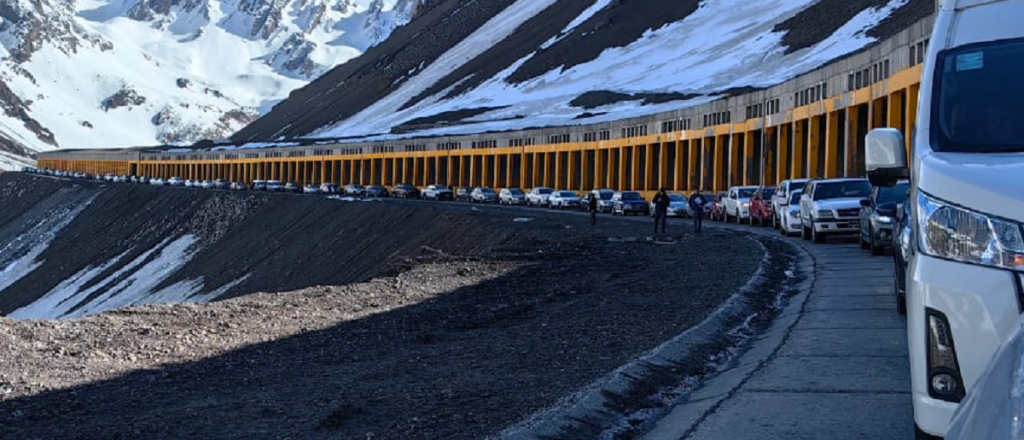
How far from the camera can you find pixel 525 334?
14570 millimetres

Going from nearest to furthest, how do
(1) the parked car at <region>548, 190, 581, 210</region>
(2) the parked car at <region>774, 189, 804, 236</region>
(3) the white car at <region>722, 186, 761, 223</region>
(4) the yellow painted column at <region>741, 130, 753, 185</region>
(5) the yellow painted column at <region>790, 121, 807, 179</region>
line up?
(2) the parked car at <region>774, 189, 804, 236</region> < (3) the white car at <region>722, 186, 761, 223</region> < (5) the yellow painted column at <region>790, 121, 807, 179</region> < (4) the yellow painted column at <region>741, 130, 753, 185</region> < (1) the parked car at <region>548, 190, 581, 210</region>

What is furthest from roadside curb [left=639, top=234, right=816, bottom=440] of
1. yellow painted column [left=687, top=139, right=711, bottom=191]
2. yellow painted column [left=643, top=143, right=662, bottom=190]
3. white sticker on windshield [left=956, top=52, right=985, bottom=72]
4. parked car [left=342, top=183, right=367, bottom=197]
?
parked car [left=342, top=183, right=367, bottom=197]

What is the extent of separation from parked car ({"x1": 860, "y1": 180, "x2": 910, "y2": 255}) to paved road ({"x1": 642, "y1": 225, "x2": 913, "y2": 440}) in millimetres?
8148

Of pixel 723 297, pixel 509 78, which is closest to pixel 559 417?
pixel 723 297

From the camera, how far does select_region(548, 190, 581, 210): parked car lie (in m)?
73.2

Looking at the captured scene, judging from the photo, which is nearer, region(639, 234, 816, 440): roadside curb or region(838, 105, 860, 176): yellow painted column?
region(639, 234, 816, 440): roadside curb

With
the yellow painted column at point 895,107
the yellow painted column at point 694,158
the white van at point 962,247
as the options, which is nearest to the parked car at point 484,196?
the yellow painted column at point 694,158

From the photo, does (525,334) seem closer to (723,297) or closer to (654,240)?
(723,297)

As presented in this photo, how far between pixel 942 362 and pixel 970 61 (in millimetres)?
2107

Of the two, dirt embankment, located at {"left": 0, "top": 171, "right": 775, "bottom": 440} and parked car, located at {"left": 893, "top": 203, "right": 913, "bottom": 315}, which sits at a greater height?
parked car, located at {"left": 893, "top": 203, "right": 913, "bottom": 315}

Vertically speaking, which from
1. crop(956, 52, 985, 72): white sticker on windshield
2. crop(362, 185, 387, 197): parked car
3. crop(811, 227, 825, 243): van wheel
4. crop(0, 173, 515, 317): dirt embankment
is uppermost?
crop(956, 52, 985, 72): white sticker on windshield

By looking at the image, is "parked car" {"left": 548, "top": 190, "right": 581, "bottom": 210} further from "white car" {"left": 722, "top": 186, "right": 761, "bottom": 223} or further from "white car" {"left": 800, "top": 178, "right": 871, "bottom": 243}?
"white car" {"left": 800, "top": 178, "right": 871, "bottom": 243}

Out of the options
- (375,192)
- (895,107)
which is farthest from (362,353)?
(375,192)

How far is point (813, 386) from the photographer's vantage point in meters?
8.80
